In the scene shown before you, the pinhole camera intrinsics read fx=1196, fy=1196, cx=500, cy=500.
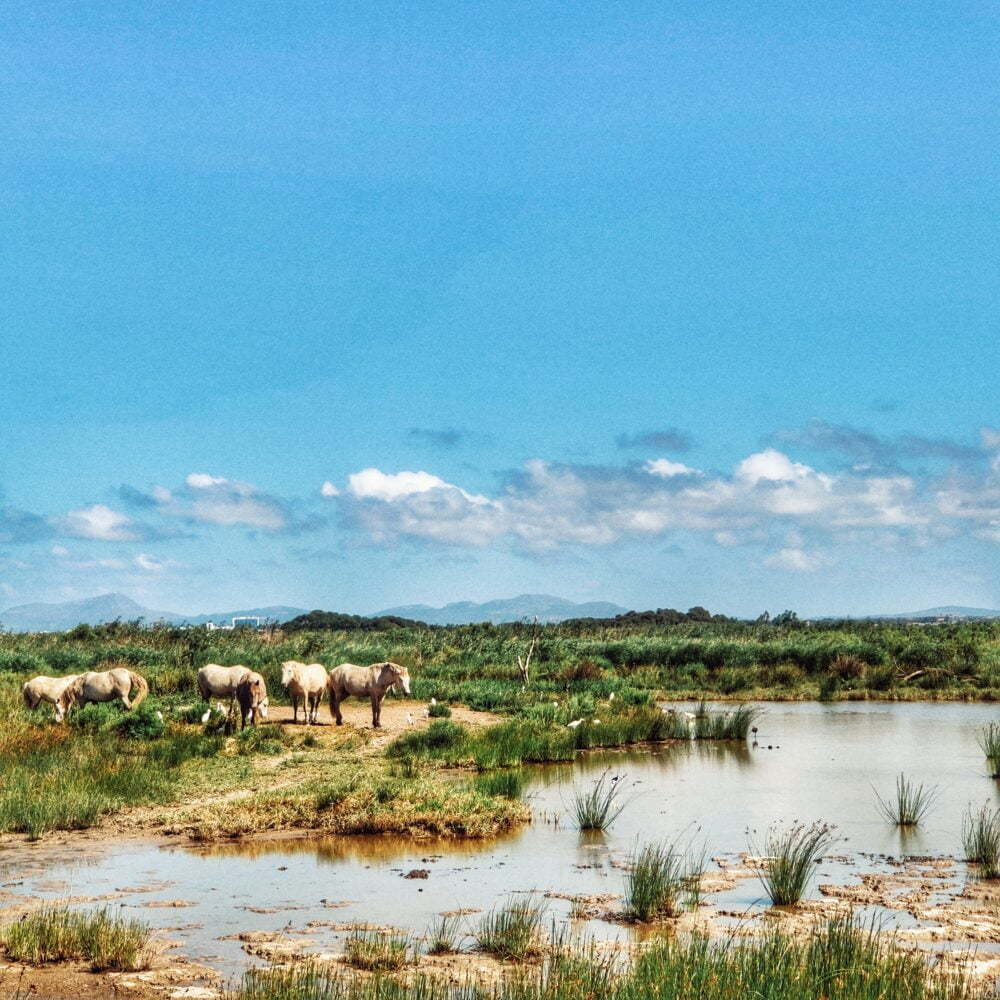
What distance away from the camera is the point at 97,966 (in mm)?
9383

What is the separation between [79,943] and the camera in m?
9.63

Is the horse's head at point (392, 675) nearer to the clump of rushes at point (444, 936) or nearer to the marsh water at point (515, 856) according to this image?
the marsh water at point (515, 856)

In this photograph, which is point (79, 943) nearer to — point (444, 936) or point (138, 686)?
point (444, 936)

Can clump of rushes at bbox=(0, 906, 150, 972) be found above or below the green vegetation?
below

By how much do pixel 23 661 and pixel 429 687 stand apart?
1242 centimetres

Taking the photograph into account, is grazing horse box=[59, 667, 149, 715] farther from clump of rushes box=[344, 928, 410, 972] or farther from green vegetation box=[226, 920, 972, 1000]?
green vegetation box=[226, 920, 972, 1000]

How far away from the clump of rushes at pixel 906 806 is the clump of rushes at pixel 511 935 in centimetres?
772

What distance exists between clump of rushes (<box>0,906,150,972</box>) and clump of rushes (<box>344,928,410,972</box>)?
5.37 ft

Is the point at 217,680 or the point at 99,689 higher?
the point at 217,680

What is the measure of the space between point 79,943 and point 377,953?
8.08ft

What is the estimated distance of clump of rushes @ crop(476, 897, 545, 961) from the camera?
9.62 m

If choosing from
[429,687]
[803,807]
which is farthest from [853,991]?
[429,687]

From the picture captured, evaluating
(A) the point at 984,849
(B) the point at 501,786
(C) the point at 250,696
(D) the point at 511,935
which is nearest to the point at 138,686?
(C) the point at 250,696

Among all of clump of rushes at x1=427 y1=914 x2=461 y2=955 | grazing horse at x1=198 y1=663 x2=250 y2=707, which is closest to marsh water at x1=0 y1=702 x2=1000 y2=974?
clump of rushes at x1=427 y1=914 x2=461 y2=955
